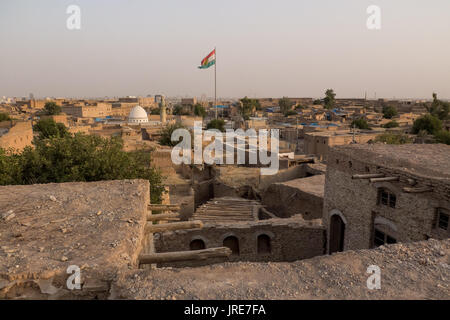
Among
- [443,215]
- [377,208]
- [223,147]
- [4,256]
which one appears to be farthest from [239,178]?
[4,256]

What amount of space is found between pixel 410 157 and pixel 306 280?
7.29 m

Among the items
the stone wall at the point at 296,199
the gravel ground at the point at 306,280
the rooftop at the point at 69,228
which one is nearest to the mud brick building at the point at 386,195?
the gravel ground at the point at 306,280

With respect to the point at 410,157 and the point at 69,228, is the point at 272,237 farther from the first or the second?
the point at 69,228

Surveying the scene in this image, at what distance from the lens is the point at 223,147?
28.0m

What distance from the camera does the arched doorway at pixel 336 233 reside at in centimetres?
1065

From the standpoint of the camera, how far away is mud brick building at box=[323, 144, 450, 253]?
23.6 ft

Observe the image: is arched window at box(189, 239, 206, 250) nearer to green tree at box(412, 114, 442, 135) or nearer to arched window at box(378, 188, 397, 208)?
arched window at box(378, 188, 397, 208)

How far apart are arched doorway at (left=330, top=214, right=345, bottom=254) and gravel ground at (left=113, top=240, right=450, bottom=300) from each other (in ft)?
20.3

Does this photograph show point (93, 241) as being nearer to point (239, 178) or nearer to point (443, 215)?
point (443, 215)

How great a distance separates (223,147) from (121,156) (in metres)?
15.9

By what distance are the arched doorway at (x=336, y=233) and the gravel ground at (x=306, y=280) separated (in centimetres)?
618

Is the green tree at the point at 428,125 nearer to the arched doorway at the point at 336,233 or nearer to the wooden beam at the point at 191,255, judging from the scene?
the arched doorway at the point at 336,233

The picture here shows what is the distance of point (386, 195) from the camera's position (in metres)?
8.52

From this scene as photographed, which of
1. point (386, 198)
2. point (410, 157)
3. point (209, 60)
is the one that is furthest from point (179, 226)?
point (209, 60)
